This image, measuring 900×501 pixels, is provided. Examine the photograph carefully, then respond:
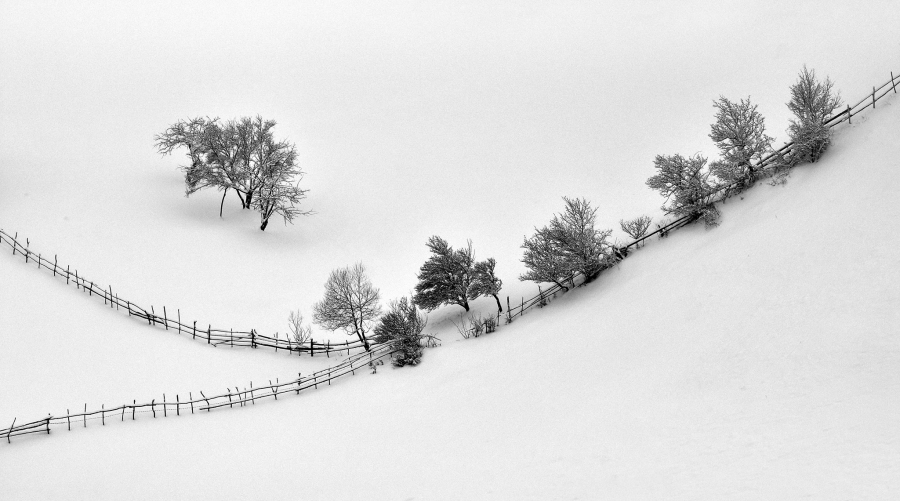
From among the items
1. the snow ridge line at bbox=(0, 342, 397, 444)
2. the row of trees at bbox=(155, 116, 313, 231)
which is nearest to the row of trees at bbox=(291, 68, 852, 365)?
the snow ridge line at bbox=(0, 342, 397, 444)

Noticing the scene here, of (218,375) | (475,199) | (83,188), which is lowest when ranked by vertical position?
(218,375)

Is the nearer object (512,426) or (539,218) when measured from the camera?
(512,426)

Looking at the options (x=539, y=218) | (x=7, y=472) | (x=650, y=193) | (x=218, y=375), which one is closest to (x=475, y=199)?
(x=539, y=218)

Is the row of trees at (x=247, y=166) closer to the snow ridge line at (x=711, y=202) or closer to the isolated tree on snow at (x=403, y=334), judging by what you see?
the isolated tree on snow at (x=403, y=334)

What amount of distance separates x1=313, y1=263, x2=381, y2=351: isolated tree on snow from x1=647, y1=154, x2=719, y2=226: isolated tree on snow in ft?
47.9

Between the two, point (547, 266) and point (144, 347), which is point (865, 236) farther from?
point (144, 347)

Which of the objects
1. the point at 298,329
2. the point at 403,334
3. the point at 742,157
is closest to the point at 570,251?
the point at 403,334

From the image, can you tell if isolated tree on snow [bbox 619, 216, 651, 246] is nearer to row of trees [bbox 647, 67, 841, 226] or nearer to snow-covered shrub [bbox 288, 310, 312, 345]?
row of trees [bbox 647, 67, 841, 226]

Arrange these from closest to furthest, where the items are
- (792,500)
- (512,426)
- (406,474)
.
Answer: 1. (792,500)
2. (406,474)
3. (512,426)

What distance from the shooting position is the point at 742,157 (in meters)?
27.7

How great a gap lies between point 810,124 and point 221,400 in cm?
2728

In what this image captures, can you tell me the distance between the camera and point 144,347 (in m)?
25.6

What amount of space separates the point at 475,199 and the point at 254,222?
15.1 meters

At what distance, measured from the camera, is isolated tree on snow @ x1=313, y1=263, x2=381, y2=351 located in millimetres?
28266
